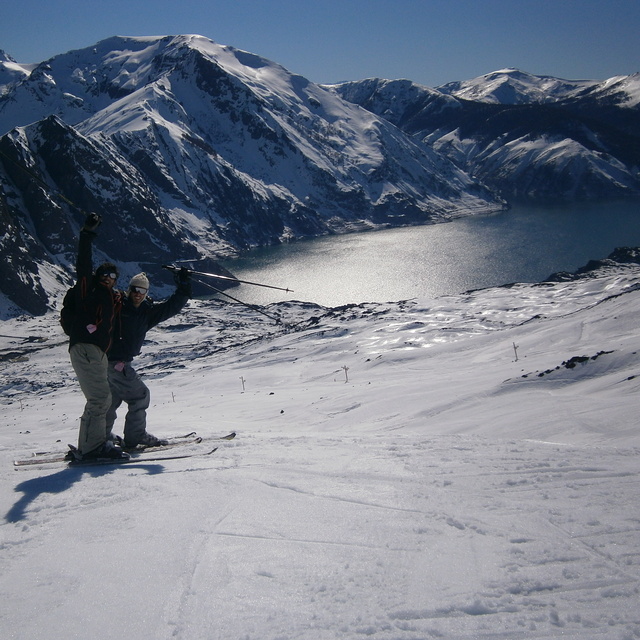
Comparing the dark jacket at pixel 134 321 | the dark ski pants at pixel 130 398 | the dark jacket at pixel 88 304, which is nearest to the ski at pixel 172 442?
the dark ski pants at pixel 130 398

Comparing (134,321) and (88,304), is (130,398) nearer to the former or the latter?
(134,321)

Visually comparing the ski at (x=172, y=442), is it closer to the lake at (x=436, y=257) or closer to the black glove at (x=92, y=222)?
the black glove at (x=92, y=222)

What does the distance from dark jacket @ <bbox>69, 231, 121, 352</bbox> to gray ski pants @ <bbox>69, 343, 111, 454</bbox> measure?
13 centimetres

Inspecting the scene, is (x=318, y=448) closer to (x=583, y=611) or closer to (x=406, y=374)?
(x=583, y=611)

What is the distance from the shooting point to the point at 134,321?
8.18 metres

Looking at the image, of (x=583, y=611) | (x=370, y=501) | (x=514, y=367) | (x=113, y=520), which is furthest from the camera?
(x=514, y=367)

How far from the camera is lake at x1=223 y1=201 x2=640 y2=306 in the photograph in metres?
108

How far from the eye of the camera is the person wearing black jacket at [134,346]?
810 cm

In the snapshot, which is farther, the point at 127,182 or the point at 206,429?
the point at 127,182

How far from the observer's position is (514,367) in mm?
18172

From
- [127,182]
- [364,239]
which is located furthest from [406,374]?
[364,239]

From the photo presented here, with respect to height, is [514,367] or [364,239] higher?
[364,239]

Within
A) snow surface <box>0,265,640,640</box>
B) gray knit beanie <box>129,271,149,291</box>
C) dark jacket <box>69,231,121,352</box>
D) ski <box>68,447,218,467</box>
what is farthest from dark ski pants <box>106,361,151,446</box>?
snow surface <box>0,265,640,640</box>

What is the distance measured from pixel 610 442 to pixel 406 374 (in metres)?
15.2
